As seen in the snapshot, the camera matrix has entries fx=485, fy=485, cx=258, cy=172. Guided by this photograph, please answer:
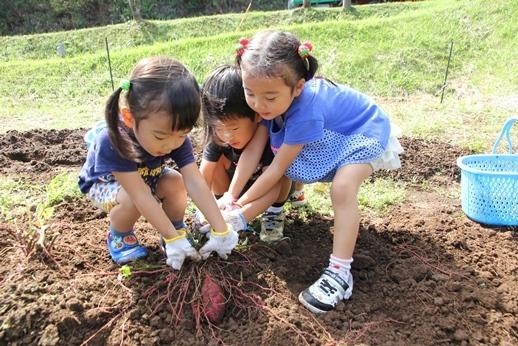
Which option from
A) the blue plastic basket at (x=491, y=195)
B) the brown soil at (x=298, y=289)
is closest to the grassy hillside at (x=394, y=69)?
the blue plastic basket at (x=491, y=195)

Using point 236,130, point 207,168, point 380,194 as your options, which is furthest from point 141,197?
point 380,194

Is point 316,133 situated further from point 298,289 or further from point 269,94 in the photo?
point 298,289

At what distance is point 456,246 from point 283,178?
3.15ft

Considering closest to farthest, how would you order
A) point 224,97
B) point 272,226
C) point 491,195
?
1. point 224,97
2. point 272,226
3. point 491,195

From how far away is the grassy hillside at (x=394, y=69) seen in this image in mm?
5645

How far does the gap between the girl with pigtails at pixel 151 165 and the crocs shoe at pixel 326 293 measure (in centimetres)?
38

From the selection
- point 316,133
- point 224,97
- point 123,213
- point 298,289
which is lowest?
point 298,289

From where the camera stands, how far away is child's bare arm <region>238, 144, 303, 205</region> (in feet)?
7.10

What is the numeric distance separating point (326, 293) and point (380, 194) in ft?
4.55

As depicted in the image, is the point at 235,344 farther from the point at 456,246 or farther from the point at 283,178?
the point at 456,246

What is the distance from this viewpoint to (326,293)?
1979 mm

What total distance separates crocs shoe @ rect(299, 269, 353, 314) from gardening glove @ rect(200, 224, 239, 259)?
0.36 metres

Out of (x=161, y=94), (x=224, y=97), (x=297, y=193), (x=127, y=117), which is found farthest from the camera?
(x=297, y=193)

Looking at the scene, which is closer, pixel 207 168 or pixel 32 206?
pixel 207 168
